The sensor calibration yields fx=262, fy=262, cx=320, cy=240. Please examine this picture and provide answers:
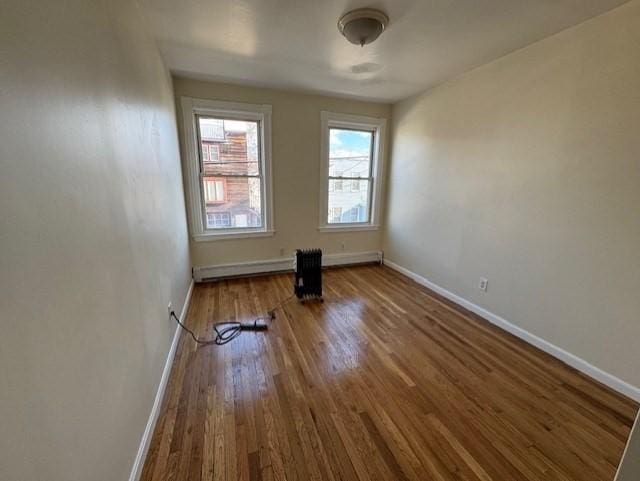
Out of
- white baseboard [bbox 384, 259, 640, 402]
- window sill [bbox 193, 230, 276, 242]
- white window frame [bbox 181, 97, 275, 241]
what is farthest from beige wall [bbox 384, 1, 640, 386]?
window sill [bbox 193, 230, 276, 242]

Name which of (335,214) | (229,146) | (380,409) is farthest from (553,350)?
(229,146)

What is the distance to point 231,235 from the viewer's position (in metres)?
3.61

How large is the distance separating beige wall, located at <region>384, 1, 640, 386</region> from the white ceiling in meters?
0.27

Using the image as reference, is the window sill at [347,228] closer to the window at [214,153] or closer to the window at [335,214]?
the window at [335,214]

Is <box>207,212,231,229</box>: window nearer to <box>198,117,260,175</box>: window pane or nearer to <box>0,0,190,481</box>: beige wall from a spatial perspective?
<box>198,117,260,175</box>: window pane

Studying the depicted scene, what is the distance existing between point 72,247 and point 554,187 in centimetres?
304

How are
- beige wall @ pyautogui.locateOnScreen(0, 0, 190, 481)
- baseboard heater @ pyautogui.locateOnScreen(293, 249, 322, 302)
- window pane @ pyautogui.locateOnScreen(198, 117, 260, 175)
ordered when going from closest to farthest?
beige wall @ pyautogui.locateOnScreen(0, 0, 190, 481)
baseboard heater @ pyautogui.locateOnScreen(293, 249, 322, 302)
window pane @ pyautogui.locateOnScreen(198, 117, 260, 175)

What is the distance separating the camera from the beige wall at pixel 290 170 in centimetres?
346

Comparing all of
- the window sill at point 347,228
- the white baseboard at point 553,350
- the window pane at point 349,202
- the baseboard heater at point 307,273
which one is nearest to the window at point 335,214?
the window pane at point 349,202

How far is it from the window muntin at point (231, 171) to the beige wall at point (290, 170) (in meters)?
0.24

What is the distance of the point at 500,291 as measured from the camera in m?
2.60

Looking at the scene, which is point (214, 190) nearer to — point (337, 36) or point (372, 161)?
point (337, 36)

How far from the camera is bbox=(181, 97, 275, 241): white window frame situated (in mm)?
3150

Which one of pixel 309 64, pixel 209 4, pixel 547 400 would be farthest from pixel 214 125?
pixel 547 400
